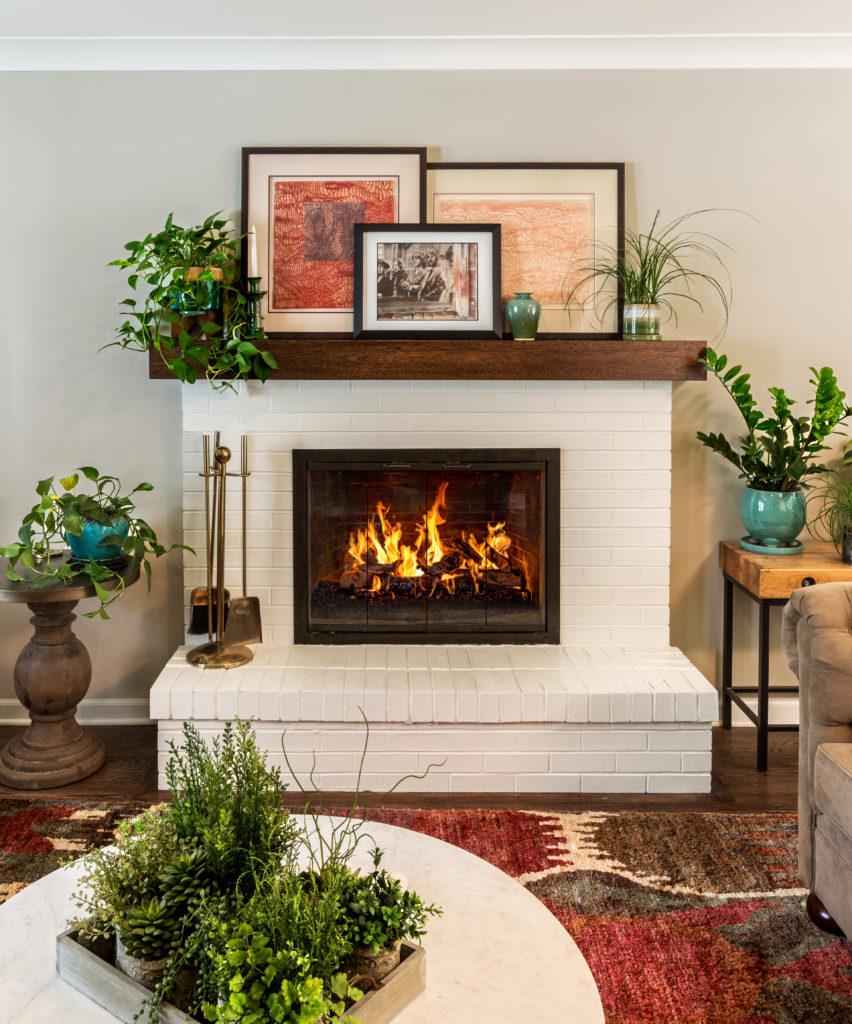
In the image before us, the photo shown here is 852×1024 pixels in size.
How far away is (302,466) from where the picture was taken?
316 cm

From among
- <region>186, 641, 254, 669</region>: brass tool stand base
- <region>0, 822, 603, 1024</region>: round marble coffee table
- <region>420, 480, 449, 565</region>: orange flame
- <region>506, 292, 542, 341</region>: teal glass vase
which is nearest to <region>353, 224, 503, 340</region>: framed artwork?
<region>506, 292, 542, 341</region>: teal glass vase

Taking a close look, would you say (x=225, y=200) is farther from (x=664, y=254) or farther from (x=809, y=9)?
(x=809, y=9)

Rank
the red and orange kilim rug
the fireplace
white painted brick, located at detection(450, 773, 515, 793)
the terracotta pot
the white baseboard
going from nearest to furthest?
the terracotta pot < the red and orange kilim rug < white painted brick, located at detection(450, 773, 515, 793) < the fireplace < the white baseboard

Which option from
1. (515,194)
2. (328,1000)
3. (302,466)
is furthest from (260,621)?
(328,1000)

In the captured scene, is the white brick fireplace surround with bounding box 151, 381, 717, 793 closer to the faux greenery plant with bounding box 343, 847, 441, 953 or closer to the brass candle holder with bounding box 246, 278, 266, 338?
the brass candle holder with bounding box 246, 278, 266, 338

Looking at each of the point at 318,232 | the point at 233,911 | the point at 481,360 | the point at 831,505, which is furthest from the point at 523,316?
the point at 233,911

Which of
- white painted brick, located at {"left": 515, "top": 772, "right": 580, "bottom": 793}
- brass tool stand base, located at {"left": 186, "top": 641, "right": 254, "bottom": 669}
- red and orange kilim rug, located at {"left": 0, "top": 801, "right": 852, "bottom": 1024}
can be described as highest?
brass tool stand base, located at {"left": 186, "top": 641, "right": 254, "bottom": 669}

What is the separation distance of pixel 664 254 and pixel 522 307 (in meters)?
0.56

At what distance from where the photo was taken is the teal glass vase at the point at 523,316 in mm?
3020

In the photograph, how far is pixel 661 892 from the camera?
225 cm

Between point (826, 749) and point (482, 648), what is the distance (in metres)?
1.33

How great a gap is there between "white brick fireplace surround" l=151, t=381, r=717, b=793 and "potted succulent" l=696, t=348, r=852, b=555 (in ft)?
0.78

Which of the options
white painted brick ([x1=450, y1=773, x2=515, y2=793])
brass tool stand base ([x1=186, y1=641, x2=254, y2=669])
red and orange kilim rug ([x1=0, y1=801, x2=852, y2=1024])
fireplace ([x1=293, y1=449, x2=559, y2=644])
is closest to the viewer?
red and orange kilim rug ([x1=0, y1=801, x2=852, y2=1024])

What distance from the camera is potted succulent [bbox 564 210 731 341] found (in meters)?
3.15
